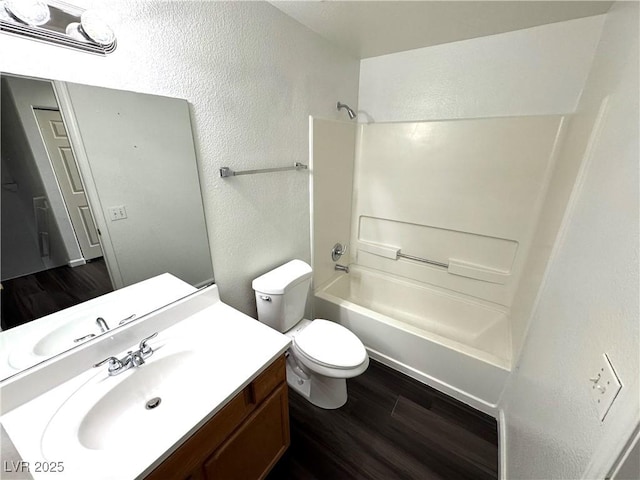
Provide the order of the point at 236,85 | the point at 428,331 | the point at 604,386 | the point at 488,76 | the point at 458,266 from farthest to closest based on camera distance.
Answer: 1. the point at 458,266
2. the point at 428,331
3. the point at 488,76
4. the point at 236,85
5. the point at 604,386

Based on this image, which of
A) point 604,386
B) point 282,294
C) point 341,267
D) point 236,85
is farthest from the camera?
point 341,267

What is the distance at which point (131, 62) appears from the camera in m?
0.89

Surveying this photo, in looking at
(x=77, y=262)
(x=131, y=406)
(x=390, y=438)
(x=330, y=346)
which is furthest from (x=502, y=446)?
(x=77, y=262)

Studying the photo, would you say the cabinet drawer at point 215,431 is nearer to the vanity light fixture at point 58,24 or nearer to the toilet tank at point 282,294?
the toilet tank at point 282,294

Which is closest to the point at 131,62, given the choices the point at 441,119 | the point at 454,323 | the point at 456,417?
the point at 441,119

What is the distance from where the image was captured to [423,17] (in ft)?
4.51

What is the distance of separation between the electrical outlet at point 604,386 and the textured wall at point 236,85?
1.43m

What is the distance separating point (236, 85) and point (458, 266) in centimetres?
197

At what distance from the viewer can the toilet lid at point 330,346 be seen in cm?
141

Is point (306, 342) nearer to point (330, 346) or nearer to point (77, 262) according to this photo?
point (330, 346)

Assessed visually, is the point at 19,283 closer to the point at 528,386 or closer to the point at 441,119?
the point at 528,386

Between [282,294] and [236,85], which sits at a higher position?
[236,85]

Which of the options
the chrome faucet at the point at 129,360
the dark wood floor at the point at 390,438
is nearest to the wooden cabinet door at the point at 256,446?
the dark wood floor at the point at 390,438

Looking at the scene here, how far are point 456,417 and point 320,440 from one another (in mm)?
842
